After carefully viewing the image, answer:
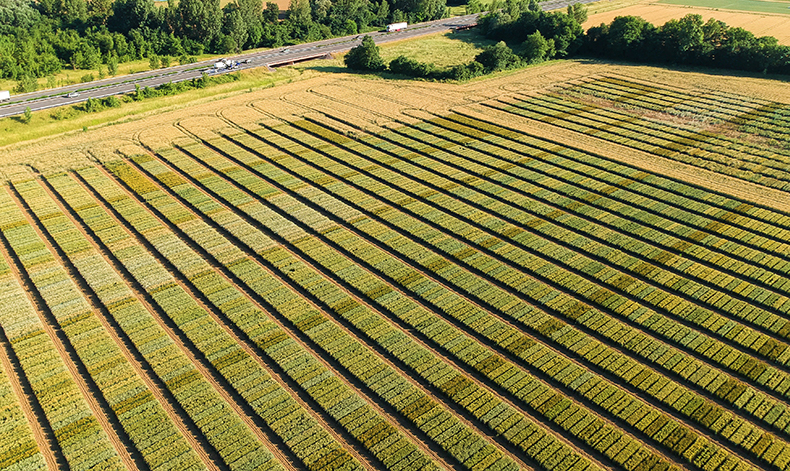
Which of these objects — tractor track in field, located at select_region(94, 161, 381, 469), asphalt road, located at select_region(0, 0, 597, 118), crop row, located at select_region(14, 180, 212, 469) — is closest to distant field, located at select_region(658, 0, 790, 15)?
asphalt road, located at select_region(0, 0, 597, 118)

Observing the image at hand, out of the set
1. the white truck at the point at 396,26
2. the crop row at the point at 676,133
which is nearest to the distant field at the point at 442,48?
the white truck at the point at 396,26

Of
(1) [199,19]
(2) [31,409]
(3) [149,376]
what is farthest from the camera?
(1) [199,19]

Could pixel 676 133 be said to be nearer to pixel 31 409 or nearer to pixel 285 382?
pixel 285 382

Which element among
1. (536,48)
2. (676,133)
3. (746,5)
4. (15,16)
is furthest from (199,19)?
(746,5)

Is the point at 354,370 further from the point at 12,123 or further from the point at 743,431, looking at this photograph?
the point at 12,123

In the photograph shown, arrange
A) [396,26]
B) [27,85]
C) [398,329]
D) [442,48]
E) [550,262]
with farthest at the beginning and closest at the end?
[396,26], [442,48], [27,85], [550,262], [398,329]

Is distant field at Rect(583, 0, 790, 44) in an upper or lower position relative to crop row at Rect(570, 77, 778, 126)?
upper

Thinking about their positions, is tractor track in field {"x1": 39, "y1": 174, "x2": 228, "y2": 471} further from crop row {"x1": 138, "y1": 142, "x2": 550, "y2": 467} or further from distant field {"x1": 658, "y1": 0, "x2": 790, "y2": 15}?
distant field {"x1": 658, "y1": 0, "x2": 790, "y2": 15}
